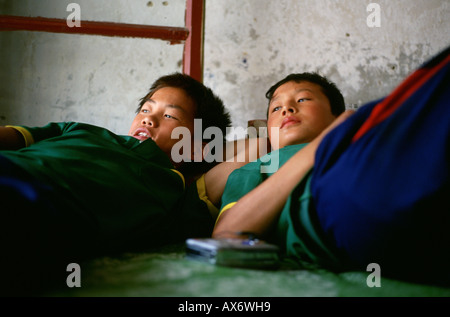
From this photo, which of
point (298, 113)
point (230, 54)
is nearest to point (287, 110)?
point (298, 113)

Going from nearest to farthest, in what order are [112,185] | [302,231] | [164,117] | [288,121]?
[302,231]
[112,185]
[288,121]
[164,117]

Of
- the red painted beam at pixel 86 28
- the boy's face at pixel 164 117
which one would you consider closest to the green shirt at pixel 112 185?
the boy's face at pixel 164 117

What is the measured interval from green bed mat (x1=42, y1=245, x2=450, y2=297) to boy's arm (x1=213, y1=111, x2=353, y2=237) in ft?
0.34

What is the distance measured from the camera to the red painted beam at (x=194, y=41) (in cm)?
129

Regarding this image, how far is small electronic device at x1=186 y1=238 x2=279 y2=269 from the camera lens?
1.78ft

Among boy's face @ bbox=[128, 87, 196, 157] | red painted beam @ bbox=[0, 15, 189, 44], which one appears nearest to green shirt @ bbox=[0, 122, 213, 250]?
boy's face @ bbox=[128, 87, 196, 157]

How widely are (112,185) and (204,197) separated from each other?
0.32 meters

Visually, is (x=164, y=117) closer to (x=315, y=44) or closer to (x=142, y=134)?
(x=142, y=134)

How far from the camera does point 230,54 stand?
4.91ft

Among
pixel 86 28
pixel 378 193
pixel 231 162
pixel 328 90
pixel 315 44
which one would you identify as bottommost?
pixel 378 193

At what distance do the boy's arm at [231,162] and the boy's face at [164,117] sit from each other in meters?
0.15

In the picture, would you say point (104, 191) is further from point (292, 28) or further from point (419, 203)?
point (292, 28)

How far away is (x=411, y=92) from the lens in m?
0.46

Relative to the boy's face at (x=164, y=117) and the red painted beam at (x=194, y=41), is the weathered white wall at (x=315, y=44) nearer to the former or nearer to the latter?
the red painted beam at (x=194, y=41)
